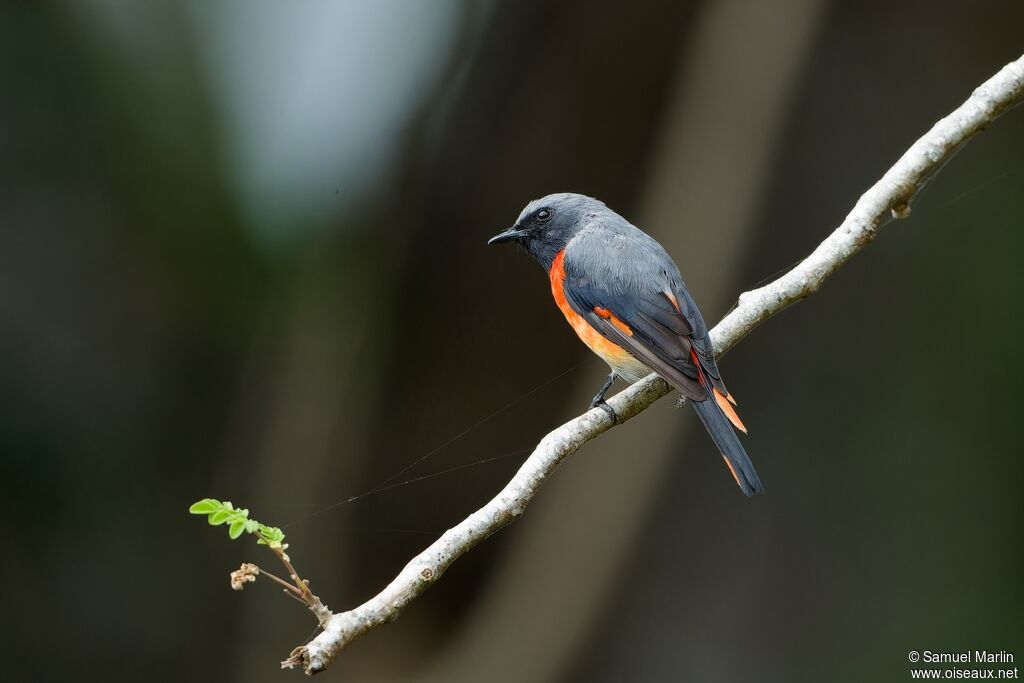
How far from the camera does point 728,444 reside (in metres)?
2.42

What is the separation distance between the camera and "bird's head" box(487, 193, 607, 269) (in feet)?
10.1

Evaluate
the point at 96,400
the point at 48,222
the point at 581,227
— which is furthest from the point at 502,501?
the point at 48,222

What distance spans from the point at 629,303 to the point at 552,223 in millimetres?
509

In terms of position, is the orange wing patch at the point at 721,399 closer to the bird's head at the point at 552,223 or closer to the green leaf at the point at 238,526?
the bird's head at the point at 552,223

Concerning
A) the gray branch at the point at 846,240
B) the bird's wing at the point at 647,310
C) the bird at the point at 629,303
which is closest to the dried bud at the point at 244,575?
the gray branch at the point at 846,240

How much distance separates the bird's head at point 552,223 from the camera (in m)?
3.07

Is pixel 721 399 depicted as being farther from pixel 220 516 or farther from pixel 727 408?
pixel 220 516

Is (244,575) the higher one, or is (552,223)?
(552,223)

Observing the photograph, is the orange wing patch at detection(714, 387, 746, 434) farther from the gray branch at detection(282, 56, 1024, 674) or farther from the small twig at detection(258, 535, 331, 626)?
the small twig at detection(258, 535, 331, 626)

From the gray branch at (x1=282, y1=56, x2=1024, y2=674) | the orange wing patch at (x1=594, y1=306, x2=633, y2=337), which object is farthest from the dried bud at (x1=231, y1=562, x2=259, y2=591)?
the orange wing patch at (x1=594, y1=306, x2=633, y2=337)

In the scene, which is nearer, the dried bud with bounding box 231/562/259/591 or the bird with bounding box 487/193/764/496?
the dried bud with bounding box 231/562/259/591

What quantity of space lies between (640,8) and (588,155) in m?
0.80

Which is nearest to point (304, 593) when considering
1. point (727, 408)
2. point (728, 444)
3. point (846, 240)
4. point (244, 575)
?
point (244, 575)

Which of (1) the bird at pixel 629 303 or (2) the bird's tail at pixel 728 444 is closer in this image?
(2) the bird's tail at pixel 728 444
